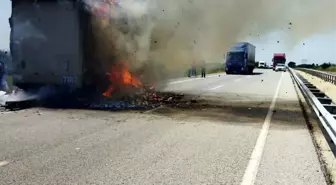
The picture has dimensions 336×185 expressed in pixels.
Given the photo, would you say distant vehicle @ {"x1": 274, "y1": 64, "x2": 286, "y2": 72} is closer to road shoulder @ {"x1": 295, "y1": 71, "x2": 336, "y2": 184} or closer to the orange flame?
the orange flame

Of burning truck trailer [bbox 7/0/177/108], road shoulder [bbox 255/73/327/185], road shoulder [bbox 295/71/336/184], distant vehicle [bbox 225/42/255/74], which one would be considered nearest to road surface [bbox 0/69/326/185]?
road shoulder [bbox 255/73/327/185]

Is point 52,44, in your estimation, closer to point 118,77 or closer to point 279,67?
point 118,77

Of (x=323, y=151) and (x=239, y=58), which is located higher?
(x=239, y=58)

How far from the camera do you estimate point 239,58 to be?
167 ft

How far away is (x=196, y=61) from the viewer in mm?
22156

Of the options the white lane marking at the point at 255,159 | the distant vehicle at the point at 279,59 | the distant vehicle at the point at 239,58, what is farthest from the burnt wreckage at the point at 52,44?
the distant vehicle at the point at 279,59

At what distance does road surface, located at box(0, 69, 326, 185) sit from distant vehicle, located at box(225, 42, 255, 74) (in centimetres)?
3962

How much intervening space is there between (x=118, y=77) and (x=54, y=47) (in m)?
3.16

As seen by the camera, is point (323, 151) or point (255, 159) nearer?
point (255, 159)

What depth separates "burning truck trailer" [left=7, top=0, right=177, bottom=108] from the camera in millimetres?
12891

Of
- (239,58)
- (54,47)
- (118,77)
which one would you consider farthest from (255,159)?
(239,58)

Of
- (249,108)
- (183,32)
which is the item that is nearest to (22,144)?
(249,108)

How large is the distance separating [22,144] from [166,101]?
29.5 feet

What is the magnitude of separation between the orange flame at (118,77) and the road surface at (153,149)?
331cm
